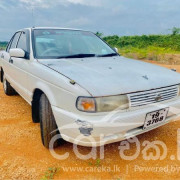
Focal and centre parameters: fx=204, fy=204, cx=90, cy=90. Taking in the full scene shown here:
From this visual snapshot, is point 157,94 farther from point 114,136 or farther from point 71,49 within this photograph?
point 71,49

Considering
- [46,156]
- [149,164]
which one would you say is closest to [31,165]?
[46,156]

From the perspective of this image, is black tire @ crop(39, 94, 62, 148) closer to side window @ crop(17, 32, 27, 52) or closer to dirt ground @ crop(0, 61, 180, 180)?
dirt ground @ crop(0, 61, 180, 180)

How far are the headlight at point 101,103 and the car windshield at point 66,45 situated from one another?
1175 mm

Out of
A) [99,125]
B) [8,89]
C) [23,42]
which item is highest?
[23,42]

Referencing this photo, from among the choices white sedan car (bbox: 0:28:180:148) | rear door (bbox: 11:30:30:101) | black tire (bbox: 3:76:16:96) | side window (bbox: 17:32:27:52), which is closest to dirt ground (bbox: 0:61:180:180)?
white sedan car (bbox: 0:28:180:148)

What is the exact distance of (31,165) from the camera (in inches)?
91.3

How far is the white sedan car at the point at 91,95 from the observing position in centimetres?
197

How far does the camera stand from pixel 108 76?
224 centimetres

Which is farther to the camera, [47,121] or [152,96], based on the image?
[47,121]

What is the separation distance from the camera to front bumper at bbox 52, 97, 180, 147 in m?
1.93

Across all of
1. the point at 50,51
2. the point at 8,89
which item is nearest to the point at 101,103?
the point at 50,51

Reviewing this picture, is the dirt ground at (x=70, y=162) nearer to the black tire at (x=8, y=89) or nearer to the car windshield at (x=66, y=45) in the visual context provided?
the car windshield at (x=66, y=45)

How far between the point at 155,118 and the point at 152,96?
0.26m

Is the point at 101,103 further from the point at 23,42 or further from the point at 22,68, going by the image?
the point at 23,42
